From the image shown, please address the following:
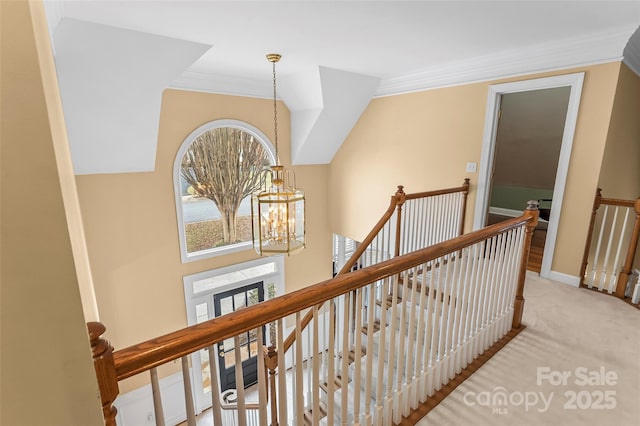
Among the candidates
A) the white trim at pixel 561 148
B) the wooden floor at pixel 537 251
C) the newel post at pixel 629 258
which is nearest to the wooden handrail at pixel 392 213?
the white trim at pixel 561 148

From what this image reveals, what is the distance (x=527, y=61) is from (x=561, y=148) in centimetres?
98

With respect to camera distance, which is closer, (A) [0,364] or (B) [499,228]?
(A) [0,364]

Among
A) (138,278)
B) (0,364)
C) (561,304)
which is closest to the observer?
(0,364)

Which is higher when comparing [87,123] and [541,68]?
[541,68]

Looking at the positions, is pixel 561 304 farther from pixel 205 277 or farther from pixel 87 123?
pixel 87 123

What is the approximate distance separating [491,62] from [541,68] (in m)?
0.51

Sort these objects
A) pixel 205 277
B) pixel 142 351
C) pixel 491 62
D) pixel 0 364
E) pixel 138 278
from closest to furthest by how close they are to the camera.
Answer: pixel 0 364, pixel 142 351, pixel 491 62, pixel 138 278, pixel 205 277

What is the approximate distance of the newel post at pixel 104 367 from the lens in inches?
28.7

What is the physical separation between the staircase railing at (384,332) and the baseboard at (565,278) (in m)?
1.29

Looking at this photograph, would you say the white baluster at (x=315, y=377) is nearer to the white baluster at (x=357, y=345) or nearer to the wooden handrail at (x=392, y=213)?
the white baluster at (x=357, y=345)

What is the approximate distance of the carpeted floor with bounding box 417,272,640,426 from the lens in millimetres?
1740

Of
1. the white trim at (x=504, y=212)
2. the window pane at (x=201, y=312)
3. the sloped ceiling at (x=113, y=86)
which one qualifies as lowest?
the window pane at (x=201, y=312)

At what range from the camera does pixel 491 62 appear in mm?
3557

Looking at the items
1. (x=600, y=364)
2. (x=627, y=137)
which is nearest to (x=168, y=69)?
(x=600, y=364)
